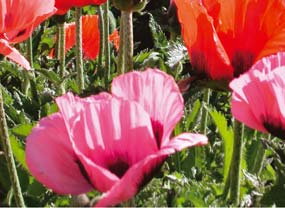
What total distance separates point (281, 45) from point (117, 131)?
Result: 1.24 feet

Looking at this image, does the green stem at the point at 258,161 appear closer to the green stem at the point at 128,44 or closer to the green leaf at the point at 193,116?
the green leaf at the point at 193,116

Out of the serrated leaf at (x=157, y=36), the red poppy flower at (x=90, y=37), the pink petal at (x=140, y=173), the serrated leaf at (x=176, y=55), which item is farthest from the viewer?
the red poppy flower at (x=90, y=37)

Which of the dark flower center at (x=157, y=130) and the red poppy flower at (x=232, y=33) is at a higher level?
the red poppy flower at (x=232, y=33)

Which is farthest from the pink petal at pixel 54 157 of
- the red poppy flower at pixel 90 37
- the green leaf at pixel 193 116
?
the red poppy flower at pixel 90 37

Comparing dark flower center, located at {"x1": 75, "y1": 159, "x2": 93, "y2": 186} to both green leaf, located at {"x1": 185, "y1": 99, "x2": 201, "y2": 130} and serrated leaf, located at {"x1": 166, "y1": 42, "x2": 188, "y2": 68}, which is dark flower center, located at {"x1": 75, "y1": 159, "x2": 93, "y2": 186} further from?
green leaf, located at {"x1": 185, "y1": 99, "x2": 201, "y2": 130}

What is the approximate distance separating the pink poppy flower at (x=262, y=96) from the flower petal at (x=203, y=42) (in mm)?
164

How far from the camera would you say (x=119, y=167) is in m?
0.96

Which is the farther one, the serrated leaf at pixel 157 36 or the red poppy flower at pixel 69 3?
the serrated leaf at pixel 157 36

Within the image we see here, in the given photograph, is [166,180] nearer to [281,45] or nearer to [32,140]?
[281,45]

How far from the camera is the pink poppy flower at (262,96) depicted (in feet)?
3.35

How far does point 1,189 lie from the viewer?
1.58 metres

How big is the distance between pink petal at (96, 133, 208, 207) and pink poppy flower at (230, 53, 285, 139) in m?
0.13

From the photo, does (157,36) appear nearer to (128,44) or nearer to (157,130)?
(128,44)

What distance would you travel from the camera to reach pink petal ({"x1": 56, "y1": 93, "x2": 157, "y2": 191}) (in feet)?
3.08
